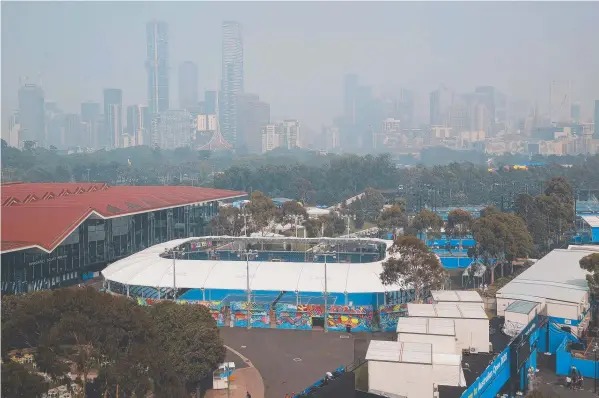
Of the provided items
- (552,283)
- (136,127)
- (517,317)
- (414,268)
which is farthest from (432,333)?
(136,127)

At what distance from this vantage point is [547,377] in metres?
17.4

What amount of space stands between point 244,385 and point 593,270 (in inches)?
500

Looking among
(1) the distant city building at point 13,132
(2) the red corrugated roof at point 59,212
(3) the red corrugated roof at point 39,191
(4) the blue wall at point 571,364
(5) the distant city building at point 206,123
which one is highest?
(5) the distant city building at point 206,123

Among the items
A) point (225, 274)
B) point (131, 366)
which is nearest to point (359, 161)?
point (225, 274)

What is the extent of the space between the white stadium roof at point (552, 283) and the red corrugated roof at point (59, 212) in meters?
17.3

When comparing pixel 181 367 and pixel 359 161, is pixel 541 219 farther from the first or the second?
pixel 359 161

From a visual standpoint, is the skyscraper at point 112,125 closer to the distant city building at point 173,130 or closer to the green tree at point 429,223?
the distant city building at point 173,130

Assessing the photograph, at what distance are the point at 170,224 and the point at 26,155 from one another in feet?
238

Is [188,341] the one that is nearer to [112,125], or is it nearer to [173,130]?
[173,130]

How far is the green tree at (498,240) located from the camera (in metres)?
28.4

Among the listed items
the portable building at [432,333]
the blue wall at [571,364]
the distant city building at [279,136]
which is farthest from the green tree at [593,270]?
the distant city building at [279,136]

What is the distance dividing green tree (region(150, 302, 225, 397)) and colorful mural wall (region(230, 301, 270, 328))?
630 cm

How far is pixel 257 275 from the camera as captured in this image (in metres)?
24.3

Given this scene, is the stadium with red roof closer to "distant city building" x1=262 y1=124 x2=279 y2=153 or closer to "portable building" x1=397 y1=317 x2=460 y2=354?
"portable building" x1=397 y1=317 x2=460 y2=354
